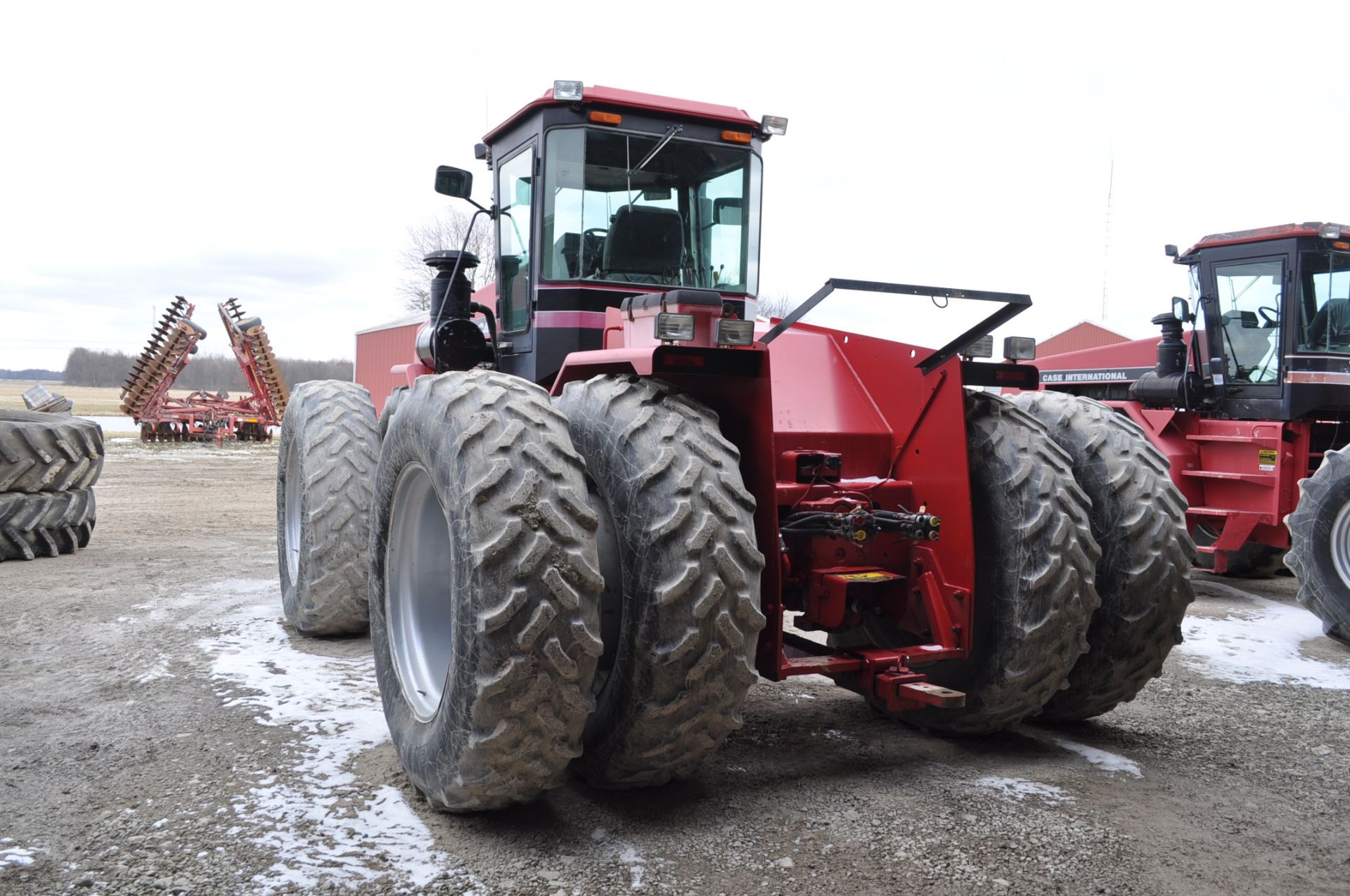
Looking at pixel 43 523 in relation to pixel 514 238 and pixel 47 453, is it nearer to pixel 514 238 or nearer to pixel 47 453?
pixel 47 453

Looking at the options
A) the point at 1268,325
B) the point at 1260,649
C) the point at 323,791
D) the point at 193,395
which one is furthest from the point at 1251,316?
the point at 193,395

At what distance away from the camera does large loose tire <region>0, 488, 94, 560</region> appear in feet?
27.5

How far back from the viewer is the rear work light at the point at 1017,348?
414 centimetres

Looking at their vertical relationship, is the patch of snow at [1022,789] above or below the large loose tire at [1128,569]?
below

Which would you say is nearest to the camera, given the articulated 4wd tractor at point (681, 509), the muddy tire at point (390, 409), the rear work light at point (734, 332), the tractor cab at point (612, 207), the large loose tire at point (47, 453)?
the articulated 4wd tractor at point (681, 509)

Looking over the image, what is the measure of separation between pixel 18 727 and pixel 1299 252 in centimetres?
958

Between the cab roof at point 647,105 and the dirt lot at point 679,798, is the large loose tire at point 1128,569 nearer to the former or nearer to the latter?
the dirt lot at point 679,798

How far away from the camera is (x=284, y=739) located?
4.23 metres

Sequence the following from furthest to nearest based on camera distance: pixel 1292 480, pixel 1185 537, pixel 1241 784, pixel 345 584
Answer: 1. pixel 1292 480
2. pixel 345 584
3. pixel 1185 537
4. pixel 1241 784

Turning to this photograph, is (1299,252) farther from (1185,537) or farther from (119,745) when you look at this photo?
(119,745)

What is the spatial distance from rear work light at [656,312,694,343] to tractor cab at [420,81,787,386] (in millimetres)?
1568

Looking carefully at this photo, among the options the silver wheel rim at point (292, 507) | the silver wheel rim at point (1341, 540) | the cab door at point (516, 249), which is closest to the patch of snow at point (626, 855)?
the cab door at point (516, 249)

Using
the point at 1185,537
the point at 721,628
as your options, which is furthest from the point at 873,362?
the point at 721,628

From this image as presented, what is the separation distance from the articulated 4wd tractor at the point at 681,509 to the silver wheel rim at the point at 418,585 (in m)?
0.01
